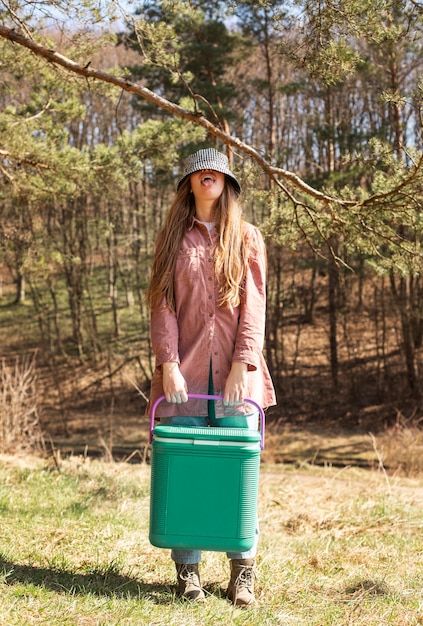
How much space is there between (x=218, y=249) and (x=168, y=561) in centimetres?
161

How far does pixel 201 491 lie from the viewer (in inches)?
108

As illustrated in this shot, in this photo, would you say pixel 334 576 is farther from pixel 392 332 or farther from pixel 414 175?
pixel 392 332

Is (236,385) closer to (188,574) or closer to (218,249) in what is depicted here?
(218,249)

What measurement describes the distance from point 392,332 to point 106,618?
1790 cm

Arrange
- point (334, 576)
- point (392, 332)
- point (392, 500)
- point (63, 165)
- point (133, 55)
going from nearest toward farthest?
point (334, 576), point (392, 500), point (63, 165), point (133, 55), point (392, 332)

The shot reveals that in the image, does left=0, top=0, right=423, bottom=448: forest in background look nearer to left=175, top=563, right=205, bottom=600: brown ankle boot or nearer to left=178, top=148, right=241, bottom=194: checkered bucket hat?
left=178, top=148, right=241, bottom=194: checkered bucket hat

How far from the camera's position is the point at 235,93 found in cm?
1523

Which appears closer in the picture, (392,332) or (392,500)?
(392,500)

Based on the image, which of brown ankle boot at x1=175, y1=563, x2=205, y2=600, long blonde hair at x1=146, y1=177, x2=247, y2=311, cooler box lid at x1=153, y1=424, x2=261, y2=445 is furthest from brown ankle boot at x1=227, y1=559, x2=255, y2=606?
long blonde hair at x1=146, y1=177, x2=247, y2=311

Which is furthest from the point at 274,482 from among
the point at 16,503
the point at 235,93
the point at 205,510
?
the point at 235,93

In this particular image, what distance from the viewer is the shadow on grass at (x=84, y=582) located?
289cm

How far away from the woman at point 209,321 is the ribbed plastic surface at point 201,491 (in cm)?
19

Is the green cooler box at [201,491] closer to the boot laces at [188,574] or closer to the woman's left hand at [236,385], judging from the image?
the woman's left hand at [236,385]

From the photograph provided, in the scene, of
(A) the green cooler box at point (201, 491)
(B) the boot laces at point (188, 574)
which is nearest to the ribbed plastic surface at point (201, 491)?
(A) the green cooler box at point (201, 491)
